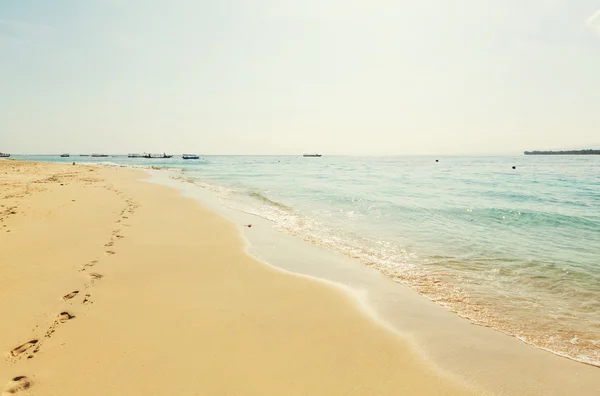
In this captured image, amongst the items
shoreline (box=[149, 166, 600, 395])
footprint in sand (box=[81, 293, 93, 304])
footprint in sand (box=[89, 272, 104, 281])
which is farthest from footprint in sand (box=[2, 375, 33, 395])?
shoreline (box=[149, 166, 600, 395])

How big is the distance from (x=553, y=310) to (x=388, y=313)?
134 inches

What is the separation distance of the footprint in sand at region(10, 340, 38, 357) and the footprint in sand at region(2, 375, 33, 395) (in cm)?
54

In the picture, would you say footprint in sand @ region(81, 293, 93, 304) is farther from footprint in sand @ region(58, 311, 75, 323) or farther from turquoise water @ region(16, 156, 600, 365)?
turquoise water @ region(16, 156, 600, 365)

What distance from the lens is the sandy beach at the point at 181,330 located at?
11.0ft

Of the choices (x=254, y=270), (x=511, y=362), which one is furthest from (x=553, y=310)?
(x=254, y=270)

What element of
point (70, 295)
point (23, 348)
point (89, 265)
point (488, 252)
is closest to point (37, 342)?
point (23, 348)

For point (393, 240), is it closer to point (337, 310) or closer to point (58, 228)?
point (337, 310)

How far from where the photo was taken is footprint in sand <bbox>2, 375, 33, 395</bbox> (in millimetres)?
3061

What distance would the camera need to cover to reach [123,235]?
9516mm

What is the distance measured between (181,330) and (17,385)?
1.74m

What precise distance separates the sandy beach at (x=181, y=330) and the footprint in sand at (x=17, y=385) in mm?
17

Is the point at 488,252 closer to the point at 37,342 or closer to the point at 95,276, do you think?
the point at 95,276

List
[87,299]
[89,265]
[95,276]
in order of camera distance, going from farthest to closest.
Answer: [89,265] → [95,276] → [87,299]

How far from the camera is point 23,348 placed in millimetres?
3742
